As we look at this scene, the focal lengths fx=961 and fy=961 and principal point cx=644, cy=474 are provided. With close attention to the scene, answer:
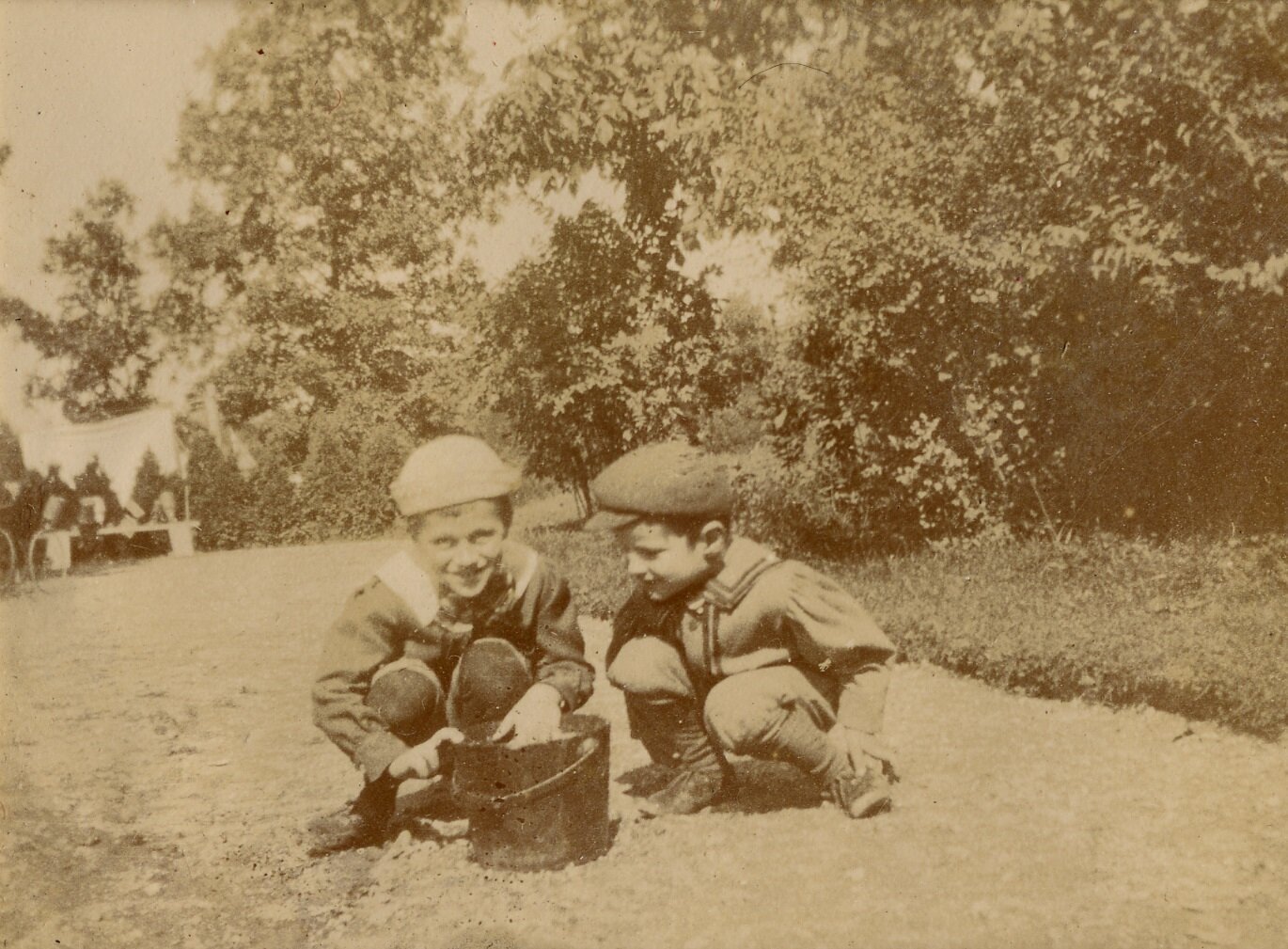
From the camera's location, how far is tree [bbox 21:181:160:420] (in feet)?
6.94

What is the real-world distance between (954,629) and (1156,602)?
596 mm

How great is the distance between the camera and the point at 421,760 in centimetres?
190

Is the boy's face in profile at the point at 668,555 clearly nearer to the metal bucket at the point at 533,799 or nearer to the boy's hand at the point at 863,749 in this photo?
the metal bucket at the point at 533,799

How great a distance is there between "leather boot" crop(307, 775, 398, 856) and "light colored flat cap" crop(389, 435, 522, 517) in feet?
1.89

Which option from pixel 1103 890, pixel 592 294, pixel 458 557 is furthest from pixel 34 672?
pixel 1103 890

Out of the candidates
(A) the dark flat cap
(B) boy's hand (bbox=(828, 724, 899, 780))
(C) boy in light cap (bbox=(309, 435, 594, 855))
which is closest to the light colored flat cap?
(C) boy in light cap (bbox=(309, 435, 594, 855))

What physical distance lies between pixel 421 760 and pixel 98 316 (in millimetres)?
1222

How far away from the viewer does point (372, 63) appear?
2098 millimetres

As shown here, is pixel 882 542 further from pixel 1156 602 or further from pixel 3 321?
pixel 3 321

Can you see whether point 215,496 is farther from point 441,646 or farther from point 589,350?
point 589,350

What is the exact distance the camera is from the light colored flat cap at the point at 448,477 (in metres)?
1.94

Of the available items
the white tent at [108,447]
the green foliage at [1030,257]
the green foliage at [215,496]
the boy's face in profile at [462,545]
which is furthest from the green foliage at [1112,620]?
the white tent at [108,447]

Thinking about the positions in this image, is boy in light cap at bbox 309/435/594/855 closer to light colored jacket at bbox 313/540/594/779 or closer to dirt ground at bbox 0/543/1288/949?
light colored jacket at bbox 313/540/594/779

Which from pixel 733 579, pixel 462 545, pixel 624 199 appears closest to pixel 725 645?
pixel 733 579
